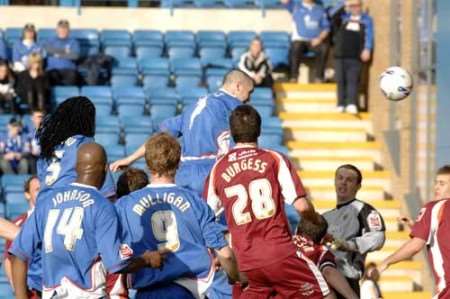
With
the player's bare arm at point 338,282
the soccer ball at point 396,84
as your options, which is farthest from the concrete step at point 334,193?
the player's bare arm at point 338,282

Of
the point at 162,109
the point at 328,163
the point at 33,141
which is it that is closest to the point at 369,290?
the point at 328,163

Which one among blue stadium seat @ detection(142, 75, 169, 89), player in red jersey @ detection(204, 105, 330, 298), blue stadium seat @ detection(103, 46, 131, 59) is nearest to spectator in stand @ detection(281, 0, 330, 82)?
blue stadium seat @ detection(142, 75, 169, 89)

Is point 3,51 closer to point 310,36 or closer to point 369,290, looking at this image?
point 310,36

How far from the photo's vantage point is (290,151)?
20.5m

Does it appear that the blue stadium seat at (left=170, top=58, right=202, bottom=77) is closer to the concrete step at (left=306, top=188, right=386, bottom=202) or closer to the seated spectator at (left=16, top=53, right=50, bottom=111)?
the seated spectator at (left=16, top=53, right=50, bottom=111)

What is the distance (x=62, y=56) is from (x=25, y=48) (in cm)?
55

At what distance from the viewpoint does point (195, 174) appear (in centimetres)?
1266

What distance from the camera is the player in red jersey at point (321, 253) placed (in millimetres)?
11312

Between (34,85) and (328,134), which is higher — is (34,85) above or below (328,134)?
above

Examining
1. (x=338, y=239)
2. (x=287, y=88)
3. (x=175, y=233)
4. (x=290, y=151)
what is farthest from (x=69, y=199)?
(x=287, y=88)

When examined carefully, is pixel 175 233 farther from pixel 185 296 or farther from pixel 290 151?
pixel 290 151

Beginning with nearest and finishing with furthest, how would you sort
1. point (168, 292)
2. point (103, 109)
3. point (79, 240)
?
1. point (79, 240)
2. point (168, 292)
3. point (103, 109)

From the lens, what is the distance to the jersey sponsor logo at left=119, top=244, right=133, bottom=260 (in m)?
9.03

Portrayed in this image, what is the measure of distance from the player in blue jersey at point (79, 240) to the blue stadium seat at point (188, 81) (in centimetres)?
1245
